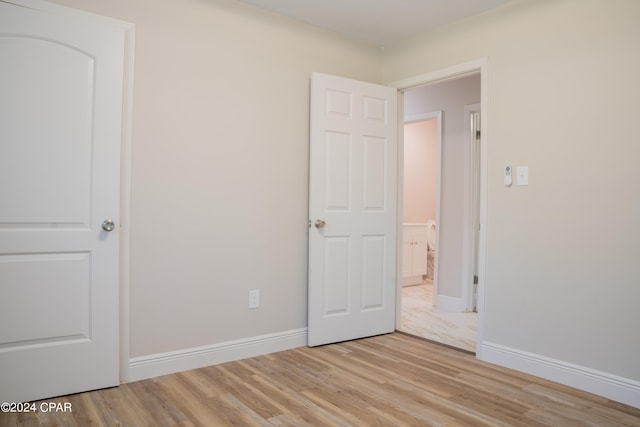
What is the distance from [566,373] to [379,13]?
266 centimetres

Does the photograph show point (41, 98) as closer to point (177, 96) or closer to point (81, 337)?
point (177, 96)

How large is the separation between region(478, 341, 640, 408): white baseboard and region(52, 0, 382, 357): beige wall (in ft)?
4.57

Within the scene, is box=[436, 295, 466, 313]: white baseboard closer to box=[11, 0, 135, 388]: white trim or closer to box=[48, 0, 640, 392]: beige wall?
box=[48, 0, 640, 392]: beige wall

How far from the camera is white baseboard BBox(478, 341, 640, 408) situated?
2.39m

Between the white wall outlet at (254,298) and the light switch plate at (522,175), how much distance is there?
192 centimetres

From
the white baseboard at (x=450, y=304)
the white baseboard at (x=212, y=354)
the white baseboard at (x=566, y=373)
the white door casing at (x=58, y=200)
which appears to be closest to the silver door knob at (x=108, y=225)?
the white door casing at (x=58, y=200)

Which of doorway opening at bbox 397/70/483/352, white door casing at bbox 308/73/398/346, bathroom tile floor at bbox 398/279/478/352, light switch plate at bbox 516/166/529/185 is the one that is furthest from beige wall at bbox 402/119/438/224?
light switch plate at bbox 516/166/529/185

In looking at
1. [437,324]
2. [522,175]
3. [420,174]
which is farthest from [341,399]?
[420,174]

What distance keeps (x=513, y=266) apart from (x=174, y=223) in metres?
2.22

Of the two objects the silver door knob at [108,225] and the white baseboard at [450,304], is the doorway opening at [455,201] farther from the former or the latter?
the silver door knob at [108,225]

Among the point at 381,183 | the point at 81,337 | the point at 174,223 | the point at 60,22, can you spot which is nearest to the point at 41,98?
the point at 60,22

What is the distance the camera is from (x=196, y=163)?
2836 millimetres

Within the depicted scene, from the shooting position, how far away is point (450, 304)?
15.3 ft

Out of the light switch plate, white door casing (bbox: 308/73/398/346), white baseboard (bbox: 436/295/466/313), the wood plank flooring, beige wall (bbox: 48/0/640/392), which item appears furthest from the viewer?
white baseboard (bbox: 436/295/466/313)
